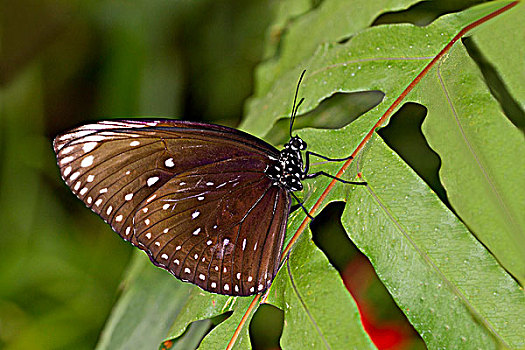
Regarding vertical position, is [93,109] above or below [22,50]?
below

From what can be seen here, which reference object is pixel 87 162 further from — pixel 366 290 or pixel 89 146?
pixel 366 290

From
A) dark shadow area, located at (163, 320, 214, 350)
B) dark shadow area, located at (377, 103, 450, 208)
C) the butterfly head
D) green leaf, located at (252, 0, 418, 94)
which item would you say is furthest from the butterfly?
dark shadow area, located at (377, 103, 450, 208)

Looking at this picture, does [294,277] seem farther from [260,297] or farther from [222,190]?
[222,190]

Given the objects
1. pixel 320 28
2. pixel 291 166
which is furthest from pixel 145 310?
pixel 320 28

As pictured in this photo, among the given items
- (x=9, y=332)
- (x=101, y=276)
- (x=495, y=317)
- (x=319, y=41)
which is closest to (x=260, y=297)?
(x=495, y=317)

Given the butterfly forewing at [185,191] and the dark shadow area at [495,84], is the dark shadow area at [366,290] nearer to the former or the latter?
the butterfly forewing at [185,191]

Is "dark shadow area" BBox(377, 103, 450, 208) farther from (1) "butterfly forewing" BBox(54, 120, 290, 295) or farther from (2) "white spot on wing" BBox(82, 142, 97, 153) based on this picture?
(2) "white spot on wing" BBox(82, 142, 97, 153)
